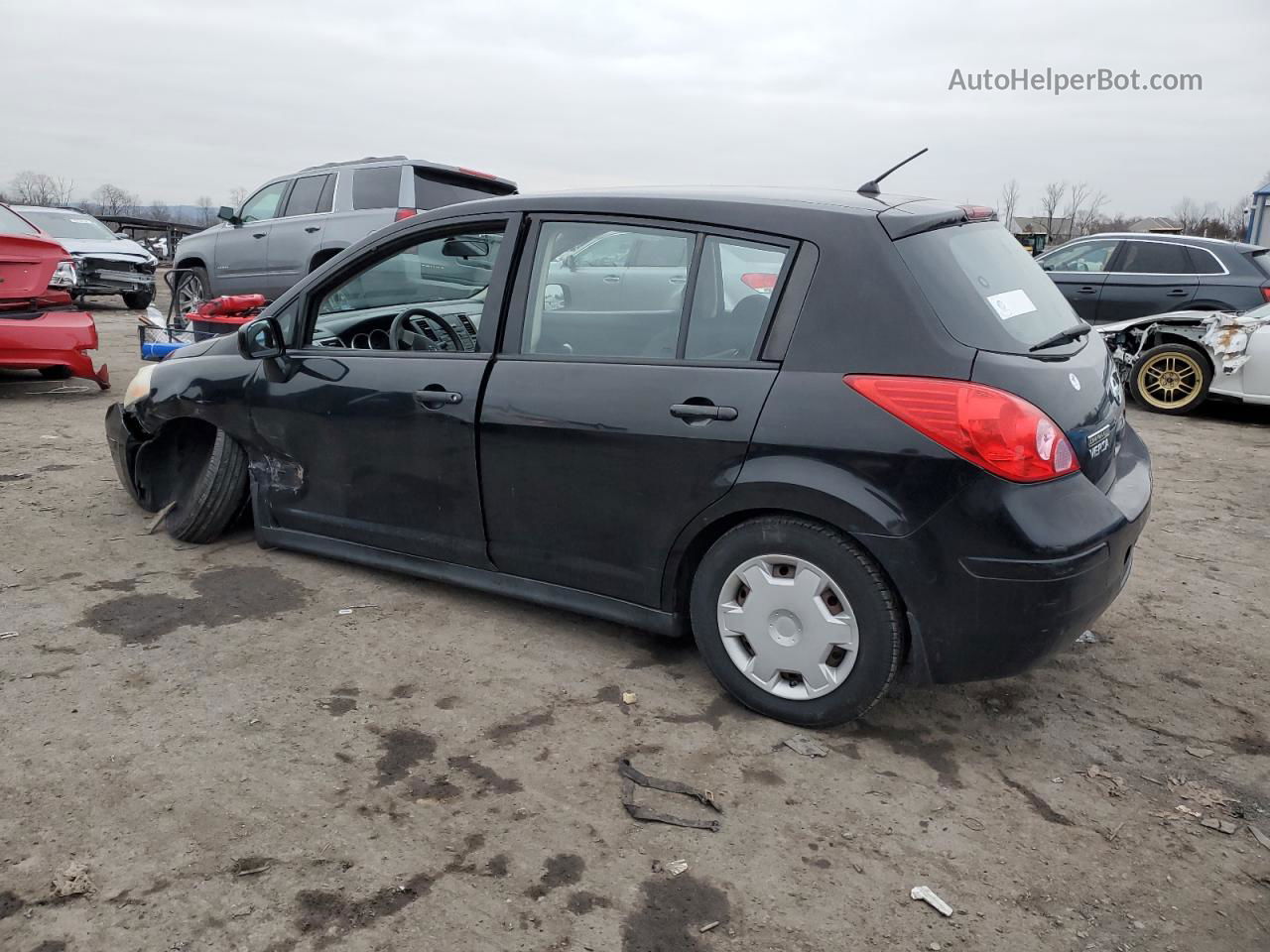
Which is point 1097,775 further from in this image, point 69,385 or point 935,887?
point 69,385

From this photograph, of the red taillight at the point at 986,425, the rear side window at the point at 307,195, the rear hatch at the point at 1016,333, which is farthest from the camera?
the rear side window at the point at 307,195

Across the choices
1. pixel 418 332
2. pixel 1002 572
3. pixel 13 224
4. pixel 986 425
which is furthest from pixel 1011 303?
pixel 13 224

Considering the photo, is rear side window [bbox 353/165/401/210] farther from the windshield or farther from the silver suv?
the windshield

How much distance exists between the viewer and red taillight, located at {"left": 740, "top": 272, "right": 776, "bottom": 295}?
125 inches

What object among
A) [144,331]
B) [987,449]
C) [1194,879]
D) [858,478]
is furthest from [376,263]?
[144,331]

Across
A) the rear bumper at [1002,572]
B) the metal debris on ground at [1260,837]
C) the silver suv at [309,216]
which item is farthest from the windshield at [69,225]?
the metal debris on ground at [1260,837]

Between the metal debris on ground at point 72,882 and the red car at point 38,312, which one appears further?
the red car at point 38,312

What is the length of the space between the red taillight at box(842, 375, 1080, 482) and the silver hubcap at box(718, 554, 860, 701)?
53 centimetres

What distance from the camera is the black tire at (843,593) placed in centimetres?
295

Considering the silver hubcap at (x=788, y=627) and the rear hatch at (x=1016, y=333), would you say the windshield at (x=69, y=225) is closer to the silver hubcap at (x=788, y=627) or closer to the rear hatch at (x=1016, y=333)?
the silver hubcap at (x=788, y=627)

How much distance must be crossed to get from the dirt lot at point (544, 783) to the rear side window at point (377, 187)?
6.70 meters

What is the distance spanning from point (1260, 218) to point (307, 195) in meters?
34.7

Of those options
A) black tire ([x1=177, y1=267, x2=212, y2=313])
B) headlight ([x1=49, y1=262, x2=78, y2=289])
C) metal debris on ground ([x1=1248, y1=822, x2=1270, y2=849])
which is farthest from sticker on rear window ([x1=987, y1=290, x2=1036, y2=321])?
black tire ([x1=177, y1=267, x2=212, y2=313])

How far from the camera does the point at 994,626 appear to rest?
113 inches
